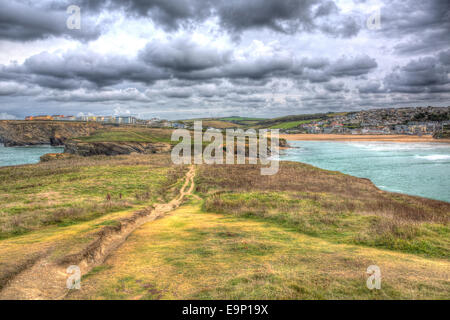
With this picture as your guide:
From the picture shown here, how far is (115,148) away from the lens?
8888 centimetres

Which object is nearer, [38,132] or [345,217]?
[345,217]

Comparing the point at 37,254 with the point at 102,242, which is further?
the point at 102,242

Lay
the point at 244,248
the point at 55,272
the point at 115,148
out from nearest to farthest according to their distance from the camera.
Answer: the point at 55,272 < the point at 244,248 < the point at 115,148

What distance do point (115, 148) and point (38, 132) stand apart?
380 feet

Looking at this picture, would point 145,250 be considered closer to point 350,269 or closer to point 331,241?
point 350,269

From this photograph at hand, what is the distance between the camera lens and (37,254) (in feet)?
32.2

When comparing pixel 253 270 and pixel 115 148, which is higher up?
pixel 115 148

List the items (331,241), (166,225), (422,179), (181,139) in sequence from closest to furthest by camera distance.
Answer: (331,241) < (166,225) < (422,179) < (181,139)

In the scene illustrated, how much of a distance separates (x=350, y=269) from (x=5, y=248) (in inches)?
563

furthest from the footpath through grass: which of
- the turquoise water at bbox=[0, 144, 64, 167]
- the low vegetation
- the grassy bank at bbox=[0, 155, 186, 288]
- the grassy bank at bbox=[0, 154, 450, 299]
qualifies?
the turquoise water at bbox=[0, 144, 64, 167]

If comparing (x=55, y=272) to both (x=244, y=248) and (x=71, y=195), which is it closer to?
(x=244, y=248)

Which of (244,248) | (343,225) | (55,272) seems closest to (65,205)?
(55,272)

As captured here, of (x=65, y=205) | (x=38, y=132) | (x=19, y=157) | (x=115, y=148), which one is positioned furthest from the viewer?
(x=38, y=132)
